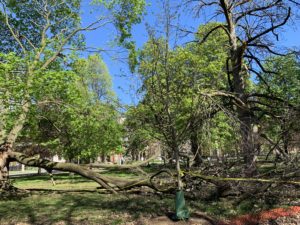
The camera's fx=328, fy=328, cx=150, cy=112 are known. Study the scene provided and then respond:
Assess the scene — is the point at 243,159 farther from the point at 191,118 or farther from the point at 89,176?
the point at 89,176

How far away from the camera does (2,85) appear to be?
32.2ft

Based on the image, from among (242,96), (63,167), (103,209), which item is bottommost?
(103,209)

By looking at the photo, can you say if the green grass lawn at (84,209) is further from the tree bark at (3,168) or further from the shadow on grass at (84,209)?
the tree bark at (3,168)

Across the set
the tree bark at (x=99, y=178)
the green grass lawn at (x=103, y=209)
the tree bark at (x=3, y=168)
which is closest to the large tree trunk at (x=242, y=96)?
the green grass lawn at (x=103, y=209)

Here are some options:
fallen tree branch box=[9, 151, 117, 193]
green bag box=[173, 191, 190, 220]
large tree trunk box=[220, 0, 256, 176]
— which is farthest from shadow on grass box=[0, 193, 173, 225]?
large tree trunk box=[220, 0, 256, 176]

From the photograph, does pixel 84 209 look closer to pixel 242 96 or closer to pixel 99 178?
pixel 99 178

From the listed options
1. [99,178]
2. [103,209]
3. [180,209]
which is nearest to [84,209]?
[103,209]

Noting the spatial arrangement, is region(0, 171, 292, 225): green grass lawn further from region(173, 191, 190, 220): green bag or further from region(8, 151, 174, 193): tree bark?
region(173, 191, 190, 220): green bag

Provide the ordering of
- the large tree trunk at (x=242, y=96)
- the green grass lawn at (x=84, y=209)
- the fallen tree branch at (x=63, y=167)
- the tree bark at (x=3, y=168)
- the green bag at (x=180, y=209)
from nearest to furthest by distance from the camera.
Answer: the green bag at (x=180, y=209), the green grass lawn at (x=84, y=209), the large tree trunk at (x=242, y=96), the fallen tree branch at (x=63, y=167), the tree bark at (x=3, y=168)

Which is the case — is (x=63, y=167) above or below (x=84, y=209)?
above

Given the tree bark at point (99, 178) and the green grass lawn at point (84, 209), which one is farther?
the tree bark at point (99, 178)

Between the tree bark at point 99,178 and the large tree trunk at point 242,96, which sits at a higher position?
the large tree trunk at point 242,96

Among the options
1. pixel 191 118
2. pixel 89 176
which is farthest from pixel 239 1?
pixel 89 176

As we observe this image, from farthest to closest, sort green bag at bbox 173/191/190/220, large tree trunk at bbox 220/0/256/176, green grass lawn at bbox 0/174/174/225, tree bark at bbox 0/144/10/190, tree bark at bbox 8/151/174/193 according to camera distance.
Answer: tree bark at bbox 0/144/10/190
tree bark at bbox 8/151/174/193
large tree trunk at bbox 220/0/256/176
green grass lawn at bbox 0/174/174/225
green bag at bbox 173/191/190/220
